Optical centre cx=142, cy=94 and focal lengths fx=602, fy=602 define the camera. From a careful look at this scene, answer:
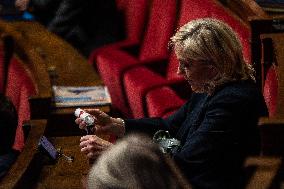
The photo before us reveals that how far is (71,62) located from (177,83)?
0.27 meters

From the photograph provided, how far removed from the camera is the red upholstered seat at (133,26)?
1.87m

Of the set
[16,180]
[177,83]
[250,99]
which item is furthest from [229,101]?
[177,83]

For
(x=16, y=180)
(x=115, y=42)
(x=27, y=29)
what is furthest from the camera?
(x=115, y=42)

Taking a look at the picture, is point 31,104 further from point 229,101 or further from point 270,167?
point 270,167

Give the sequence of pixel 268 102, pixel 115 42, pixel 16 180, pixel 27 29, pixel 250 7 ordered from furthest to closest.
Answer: pixel 115 42 → pixel 27 29 → pixel 250 7 → pixel 268 102 → pixel 16 180

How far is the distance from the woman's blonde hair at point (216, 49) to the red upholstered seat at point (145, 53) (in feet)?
2.41

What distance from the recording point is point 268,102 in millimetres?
1047

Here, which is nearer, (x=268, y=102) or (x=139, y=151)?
(x=139, y=151)

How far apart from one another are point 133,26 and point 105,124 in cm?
92

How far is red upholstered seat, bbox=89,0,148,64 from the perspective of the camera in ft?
6.12

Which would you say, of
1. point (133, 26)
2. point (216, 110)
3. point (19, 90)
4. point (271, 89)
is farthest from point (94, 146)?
point (133, 26)

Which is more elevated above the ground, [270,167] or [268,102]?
[270,167]

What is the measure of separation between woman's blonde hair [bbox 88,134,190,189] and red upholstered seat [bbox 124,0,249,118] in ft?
2.91

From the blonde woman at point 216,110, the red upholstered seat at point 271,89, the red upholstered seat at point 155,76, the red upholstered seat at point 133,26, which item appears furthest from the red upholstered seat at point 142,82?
the blonde woman at point 216,110
